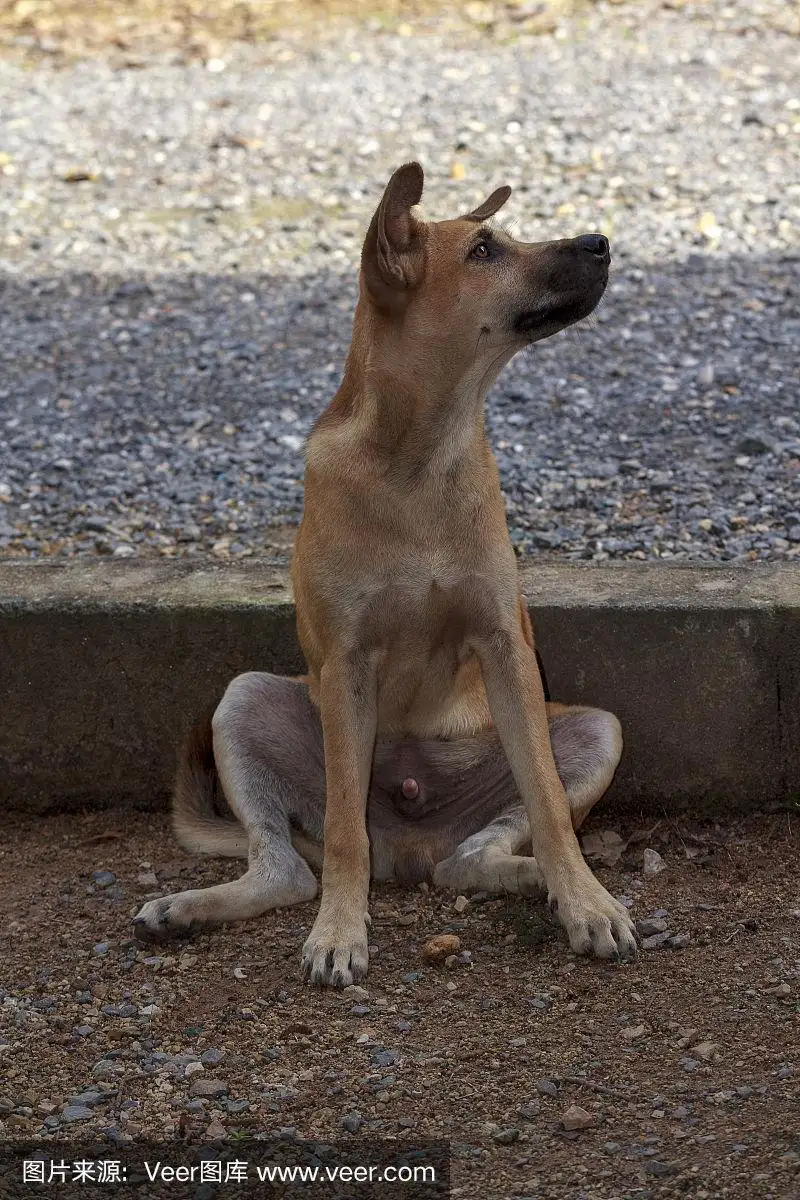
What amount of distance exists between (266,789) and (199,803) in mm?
298

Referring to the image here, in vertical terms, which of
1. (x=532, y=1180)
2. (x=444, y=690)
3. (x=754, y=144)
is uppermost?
(x=754, y=144)

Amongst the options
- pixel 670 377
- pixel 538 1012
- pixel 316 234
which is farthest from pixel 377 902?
pixel 316 234

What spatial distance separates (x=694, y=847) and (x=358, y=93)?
7.05 metres

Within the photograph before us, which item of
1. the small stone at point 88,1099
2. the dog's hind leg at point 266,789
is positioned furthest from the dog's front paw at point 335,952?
the small stone at point 88,1099

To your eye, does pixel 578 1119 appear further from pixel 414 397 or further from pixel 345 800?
pixel 414 397

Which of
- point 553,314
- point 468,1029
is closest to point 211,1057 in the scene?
point 468,1029

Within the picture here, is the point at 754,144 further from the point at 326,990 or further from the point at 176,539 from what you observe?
the point at 326,990

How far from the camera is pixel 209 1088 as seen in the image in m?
3.37

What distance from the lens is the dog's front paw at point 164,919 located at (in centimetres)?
409

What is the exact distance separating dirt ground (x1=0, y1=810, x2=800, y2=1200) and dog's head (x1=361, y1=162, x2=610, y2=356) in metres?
1.54

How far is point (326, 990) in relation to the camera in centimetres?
384

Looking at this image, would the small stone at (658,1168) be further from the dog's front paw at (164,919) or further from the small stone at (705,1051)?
the dog's front paw at (164,919)

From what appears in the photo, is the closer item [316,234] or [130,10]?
[316,234]

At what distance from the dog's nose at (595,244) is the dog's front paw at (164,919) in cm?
199
